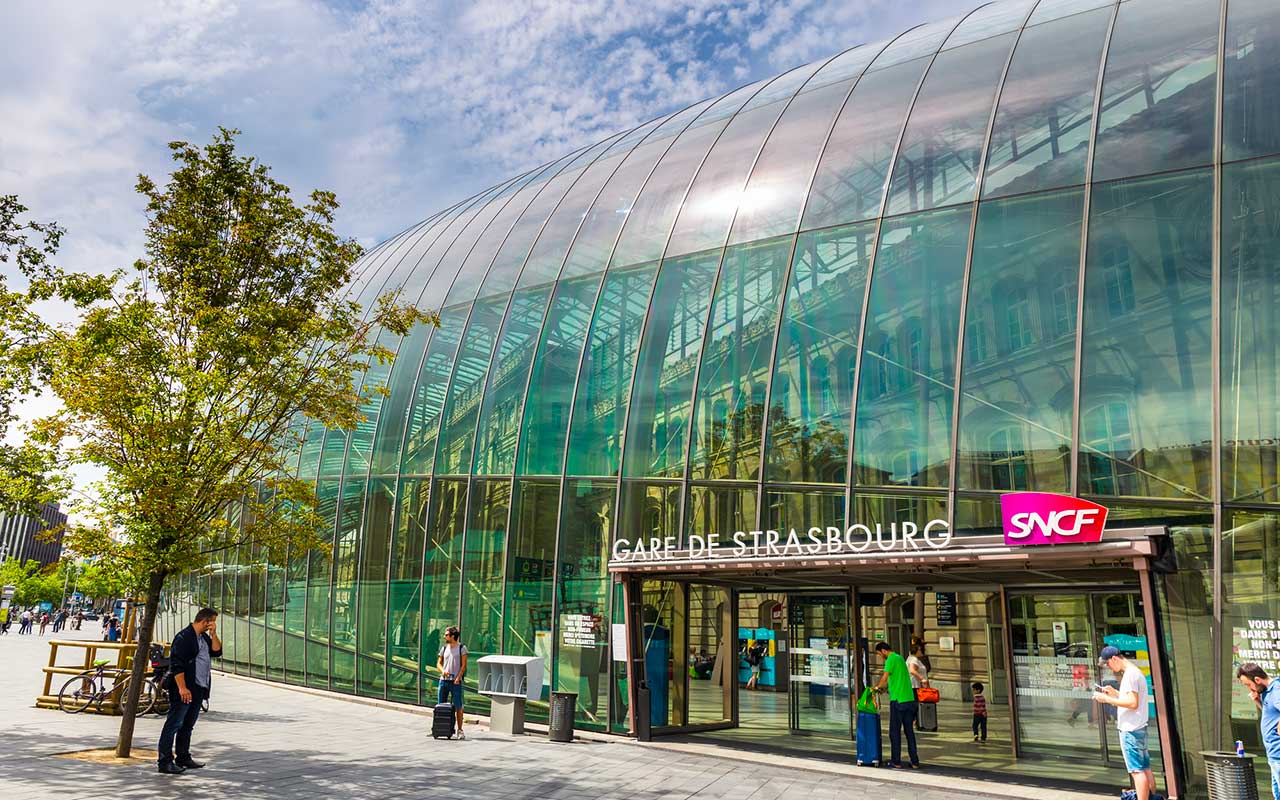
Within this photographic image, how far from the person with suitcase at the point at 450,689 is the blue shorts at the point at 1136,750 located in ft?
37.8

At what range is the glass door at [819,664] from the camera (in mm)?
16625

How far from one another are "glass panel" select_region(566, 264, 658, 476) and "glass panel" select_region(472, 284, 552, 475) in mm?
1909

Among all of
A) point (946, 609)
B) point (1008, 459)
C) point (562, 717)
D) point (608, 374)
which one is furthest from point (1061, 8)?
point (562, 717)

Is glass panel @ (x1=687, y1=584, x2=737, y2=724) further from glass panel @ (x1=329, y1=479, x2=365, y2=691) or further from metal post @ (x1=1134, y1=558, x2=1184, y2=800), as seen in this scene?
glass panel @ (x1=329, y1=479, x2=365, y2=691)

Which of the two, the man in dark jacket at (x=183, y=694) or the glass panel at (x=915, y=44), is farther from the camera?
the glass panel at (x=915, y=44)

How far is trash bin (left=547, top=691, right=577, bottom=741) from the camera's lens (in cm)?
1670

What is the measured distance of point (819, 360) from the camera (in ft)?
55.5

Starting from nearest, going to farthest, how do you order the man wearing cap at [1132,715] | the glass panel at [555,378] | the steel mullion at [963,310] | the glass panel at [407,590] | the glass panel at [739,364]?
the man wearing cap at [1132,715] → the steel mullion at [963,310] → the glass panel at [739,364] → the glass panel at [555,378] → the glass panel at [407,590]

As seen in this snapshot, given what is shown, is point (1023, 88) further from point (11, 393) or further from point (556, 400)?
point (11, 393)

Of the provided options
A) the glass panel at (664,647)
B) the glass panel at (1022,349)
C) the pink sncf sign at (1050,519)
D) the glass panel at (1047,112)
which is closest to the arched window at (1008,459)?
the glass panel at (1022,349)

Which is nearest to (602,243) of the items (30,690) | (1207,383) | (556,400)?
(556,400)

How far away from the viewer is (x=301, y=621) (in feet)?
85.0

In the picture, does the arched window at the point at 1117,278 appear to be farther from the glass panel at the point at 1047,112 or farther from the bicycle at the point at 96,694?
the bicycle at the point at 96,694

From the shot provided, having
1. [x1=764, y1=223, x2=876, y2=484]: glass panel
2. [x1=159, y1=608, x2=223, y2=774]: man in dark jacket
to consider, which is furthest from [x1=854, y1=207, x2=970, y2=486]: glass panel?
[x1=159, y1=608, x2=223, y2=774]: man in dark jacket
